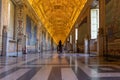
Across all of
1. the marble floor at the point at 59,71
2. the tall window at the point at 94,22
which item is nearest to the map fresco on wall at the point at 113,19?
the marble floor at the point at 59,71

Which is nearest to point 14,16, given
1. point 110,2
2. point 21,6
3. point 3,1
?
point 21,6

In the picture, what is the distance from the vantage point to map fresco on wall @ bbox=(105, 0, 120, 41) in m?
13.7

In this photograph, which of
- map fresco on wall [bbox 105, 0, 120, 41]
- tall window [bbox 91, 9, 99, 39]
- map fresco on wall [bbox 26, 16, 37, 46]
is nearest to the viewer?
map fresco on wall [bbox 105, 0, 120, 41]

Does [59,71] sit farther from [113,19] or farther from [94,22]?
[94,22]

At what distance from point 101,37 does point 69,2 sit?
74.7 feet

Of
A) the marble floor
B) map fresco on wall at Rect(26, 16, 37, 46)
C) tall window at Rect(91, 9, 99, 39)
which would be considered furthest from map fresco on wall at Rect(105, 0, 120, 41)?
map fresco on wall at Rect(26, 16, 37, 46)

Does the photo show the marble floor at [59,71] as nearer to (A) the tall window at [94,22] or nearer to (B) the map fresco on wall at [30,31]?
(A) the tall window at [94,22]

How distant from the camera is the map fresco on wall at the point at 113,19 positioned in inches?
539

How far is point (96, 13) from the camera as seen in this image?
82.3 feet

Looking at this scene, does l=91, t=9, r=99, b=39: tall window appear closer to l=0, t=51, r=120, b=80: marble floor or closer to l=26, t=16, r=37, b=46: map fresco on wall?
l=26, t=16, r=37, b=46: map fresco on wall

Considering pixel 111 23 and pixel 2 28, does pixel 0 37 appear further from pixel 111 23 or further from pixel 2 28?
pixel 111 23

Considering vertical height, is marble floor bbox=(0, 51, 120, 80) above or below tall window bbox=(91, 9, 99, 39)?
below

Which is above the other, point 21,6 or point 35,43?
point 21,6

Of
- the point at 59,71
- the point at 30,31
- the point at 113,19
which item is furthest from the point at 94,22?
the point at 59,71
